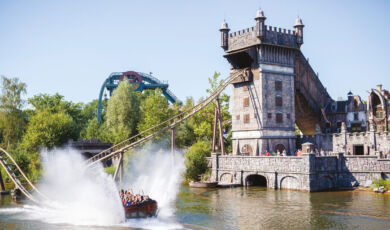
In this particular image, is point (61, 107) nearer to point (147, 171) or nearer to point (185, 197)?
point (147, 171)

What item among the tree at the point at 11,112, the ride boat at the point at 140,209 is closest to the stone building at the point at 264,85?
the ride boat at the point at 140,209

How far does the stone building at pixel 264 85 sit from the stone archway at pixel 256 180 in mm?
2536

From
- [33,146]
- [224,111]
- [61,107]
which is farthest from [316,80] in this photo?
[61,107]

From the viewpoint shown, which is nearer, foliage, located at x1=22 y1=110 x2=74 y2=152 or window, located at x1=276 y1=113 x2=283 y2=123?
window, located at x1=276 y1=113 x2=283 y2=123

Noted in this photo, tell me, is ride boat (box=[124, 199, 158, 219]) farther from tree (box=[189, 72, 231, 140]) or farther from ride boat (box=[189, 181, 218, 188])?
tree (box=[189, 72, 231, 140])

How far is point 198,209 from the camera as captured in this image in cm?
2969

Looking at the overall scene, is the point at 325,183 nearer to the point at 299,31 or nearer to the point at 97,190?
the point at 299,31

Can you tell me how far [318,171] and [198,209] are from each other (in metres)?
13.5

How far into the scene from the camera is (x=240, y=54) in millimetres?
45250

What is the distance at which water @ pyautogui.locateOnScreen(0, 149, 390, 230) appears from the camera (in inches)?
967

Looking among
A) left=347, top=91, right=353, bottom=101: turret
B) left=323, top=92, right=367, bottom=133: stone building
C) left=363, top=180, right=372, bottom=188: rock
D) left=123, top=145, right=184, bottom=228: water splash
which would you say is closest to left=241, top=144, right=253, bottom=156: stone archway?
left=123, top=145, right=184, bottom=228: water splash

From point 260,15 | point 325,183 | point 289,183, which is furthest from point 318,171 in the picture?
point 260,15

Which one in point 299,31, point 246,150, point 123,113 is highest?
point 299,31

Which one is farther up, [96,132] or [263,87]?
[263,87]
